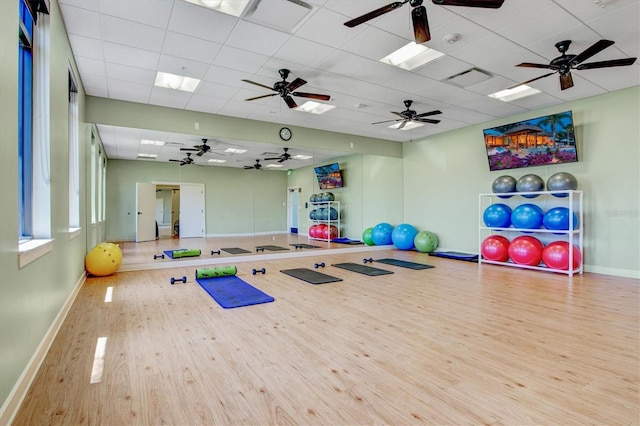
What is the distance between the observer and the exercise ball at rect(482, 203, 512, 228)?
6539 mm

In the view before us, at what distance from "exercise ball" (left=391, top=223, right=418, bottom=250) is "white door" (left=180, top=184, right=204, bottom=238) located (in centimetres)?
507

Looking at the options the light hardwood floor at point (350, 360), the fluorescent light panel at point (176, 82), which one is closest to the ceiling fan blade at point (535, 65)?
the light hardwood floor at point (350, 360)

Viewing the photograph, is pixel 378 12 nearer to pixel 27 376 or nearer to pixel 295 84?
pixel 295 84

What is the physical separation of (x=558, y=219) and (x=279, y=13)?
5.54 meters

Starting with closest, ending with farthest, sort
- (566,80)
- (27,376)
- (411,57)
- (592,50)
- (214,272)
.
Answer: (27,376) → (592,50) → (566,80) → (411,57) → (214,272)

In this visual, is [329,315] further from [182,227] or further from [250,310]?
[182,227]

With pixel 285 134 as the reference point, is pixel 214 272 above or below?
below

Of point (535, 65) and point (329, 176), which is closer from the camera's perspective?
point (535, 65)

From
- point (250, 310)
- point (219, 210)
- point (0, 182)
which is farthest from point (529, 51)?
point (219, 210)

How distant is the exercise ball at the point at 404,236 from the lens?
8875 mm

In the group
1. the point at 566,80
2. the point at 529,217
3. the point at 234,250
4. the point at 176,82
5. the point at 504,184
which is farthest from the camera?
the point at 234,250

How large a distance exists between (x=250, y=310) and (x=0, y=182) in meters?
2.60

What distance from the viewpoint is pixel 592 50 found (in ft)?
12.0

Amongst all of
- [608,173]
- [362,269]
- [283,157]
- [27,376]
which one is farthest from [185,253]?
[608,173]
